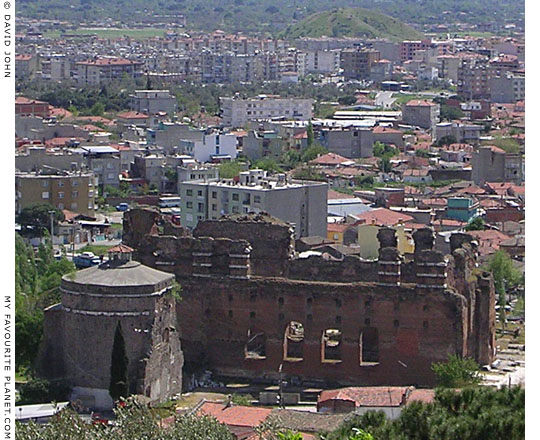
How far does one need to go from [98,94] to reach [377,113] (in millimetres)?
28317

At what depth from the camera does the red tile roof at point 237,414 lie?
108 feet

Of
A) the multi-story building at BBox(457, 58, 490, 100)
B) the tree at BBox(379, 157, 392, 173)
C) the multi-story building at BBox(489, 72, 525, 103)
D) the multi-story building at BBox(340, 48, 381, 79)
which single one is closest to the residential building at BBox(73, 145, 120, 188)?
the tree at BBox(379, 157, 392, 173)

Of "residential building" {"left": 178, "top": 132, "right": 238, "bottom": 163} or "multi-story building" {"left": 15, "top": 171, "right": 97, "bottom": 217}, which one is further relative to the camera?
"residential building" {"left": 178, "top": 132, "right": 238, "bottom": 163}

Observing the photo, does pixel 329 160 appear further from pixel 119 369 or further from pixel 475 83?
pixel 475 83

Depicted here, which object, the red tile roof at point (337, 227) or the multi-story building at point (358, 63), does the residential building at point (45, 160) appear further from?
the multi-story building at point (358, 63)

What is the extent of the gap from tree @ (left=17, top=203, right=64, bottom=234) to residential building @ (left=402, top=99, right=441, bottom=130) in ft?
214

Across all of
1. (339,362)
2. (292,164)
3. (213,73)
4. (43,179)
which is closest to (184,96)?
(213,73)

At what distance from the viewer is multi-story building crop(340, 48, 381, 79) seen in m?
194

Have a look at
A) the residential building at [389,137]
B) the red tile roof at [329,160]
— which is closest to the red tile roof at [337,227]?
the red tile roof at [329,160]

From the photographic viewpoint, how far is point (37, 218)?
235 feet

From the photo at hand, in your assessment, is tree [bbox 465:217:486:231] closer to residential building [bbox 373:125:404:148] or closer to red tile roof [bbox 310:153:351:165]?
red tile roof [bbox 310:153:351:165]

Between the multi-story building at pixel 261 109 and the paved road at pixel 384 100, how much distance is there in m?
17.8

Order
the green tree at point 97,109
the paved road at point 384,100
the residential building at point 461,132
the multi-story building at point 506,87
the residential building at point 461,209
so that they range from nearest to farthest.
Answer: the residential building at point 461,209
the residential building at point 461,132
the green tree at point 97,109
the paved road at point 384,100
the multi-story building at point 506,87

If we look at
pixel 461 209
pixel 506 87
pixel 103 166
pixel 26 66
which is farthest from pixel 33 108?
pixel 461 209
